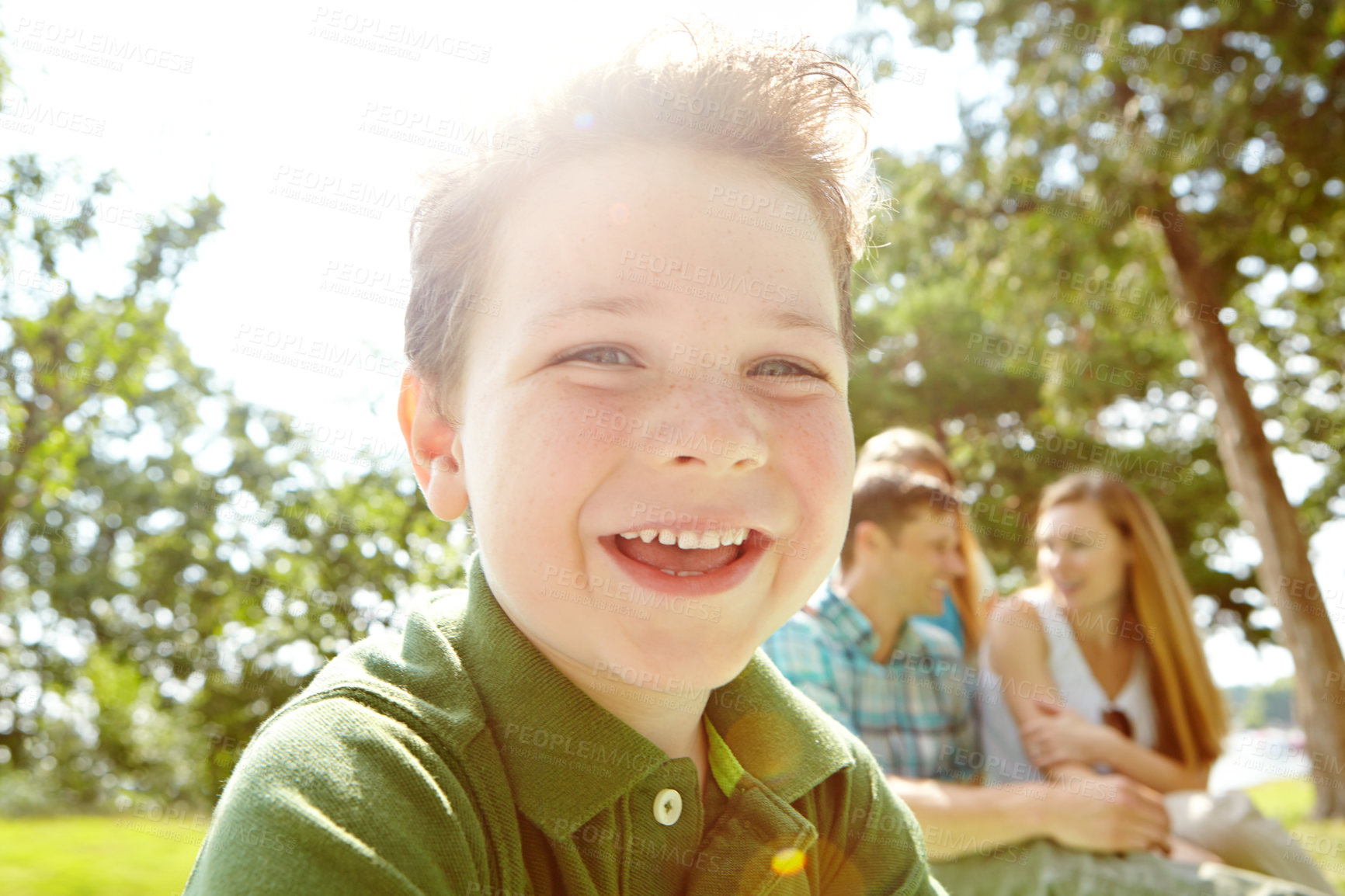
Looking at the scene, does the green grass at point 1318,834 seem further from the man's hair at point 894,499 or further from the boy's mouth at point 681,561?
the boy's mouth at point 681,561

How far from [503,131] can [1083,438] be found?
14242mm

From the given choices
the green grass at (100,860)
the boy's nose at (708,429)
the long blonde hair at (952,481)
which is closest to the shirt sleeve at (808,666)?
the long blonde hair at (952,481)

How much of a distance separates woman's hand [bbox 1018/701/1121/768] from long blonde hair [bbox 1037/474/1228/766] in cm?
63

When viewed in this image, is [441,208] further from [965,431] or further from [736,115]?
[965,431]

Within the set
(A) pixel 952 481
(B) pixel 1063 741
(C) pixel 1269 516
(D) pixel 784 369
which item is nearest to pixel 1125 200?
(C) pixel 1269 516

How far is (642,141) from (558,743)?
82 centimetres

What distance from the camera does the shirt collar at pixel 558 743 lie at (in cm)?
115

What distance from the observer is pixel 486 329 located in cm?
129

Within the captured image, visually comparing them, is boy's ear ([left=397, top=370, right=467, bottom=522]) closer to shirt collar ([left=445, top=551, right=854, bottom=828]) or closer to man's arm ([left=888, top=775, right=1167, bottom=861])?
shirt collar ([left=445, top=551, right=854, bottom=828])

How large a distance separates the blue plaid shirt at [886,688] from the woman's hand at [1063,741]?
0.77ft

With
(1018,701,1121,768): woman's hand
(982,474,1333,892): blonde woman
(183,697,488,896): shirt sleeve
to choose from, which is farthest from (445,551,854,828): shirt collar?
(1018,701,1121,768): woman's hand

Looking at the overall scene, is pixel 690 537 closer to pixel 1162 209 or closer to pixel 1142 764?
pixel 1142 764

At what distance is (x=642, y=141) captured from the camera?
1.28 meters

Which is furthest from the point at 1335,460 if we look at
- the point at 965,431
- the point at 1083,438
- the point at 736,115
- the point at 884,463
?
the point at 736,115
